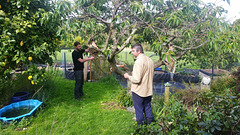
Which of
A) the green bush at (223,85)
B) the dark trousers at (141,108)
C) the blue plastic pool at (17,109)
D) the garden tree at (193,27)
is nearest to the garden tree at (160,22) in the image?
the garden tree at (193,27)

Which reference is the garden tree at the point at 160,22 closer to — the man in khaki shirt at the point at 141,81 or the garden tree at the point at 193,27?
the garden tree at the point at 193,27

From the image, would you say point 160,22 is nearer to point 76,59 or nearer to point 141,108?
point 141,108

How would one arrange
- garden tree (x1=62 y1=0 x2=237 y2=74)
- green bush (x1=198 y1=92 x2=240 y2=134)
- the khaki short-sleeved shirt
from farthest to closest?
garden tree (x1=62 y1=0 x2=237 y2=74) → the khaki short-sleeved shirt → green bush (x1=198 y1=92 x2=240 y2=134)

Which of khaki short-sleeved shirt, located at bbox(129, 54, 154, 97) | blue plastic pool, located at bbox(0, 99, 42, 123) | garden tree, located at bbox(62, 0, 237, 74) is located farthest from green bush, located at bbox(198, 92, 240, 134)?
blue plastic pool, located at bbox(0, 99, 42, 123)

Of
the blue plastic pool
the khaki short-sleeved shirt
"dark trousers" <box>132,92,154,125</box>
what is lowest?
the blue plastic pool

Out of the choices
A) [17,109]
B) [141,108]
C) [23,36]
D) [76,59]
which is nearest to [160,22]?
[141,108]

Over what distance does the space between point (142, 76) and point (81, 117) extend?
1891mm

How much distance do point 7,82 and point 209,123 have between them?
467 centimetres

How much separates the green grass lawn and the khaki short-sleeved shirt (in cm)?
88

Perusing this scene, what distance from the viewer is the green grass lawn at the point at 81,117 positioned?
2.98 metres

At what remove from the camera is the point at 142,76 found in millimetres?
2693

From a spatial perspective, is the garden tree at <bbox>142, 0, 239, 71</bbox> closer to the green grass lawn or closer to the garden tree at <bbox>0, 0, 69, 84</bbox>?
the green grass lawn

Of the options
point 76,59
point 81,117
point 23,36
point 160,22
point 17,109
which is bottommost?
point 81,117

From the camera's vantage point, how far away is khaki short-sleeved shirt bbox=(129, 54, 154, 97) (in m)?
2.62
